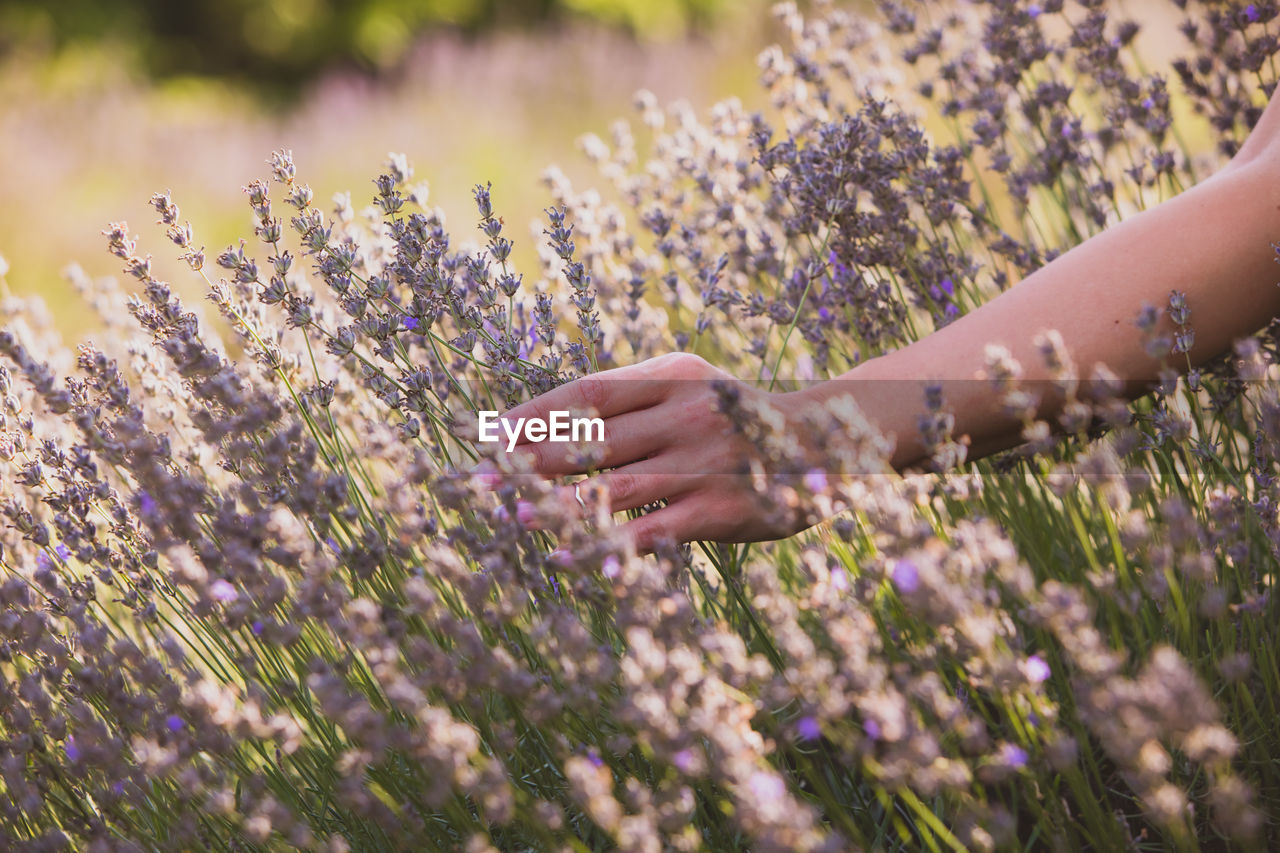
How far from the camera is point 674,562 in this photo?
124cm

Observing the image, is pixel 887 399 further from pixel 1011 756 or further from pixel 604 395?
pixel 1011 756

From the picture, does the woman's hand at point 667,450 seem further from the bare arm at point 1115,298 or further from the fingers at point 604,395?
the bare arm at point 1115,298

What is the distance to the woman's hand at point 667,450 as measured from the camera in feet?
4.45

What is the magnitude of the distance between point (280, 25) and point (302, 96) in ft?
4.06

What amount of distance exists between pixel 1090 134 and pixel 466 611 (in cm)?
200

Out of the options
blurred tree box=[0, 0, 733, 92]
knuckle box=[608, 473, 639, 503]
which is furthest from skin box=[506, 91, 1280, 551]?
blurred tree box=[0, 0, 733, 92]

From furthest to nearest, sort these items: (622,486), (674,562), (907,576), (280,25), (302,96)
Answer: (280,25)
(302,96)
(622,486)
(674,562)
(907,576)

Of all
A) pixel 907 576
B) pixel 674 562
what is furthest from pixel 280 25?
pixel 907 576

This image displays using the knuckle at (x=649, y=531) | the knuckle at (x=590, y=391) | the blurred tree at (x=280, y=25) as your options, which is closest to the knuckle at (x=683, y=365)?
the knuckle at (x=590, y=391)

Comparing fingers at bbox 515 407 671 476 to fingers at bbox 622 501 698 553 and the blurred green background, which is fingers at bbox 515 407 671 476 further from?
the blurred green background

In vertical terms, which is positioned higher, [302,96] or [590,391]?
[302,96]

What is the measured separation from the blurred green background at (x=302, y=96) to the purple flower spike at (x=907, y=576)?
4600 millimetres

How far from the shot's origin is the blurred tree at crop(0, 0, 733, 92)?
12219mm

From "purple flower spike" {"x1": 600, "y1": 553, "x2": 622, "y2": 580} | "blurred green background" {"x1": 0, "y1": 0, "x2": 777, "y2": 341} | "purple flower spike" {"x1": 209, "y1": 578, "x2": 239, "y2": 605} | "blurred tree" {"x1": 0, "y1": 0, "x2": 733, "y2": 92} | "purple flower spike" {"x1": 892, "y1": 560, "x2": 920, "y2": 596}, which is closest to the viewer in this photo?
"purple flower spike" {"x1": 892, "y1": 560, "x2": 920, "y2": 596}
